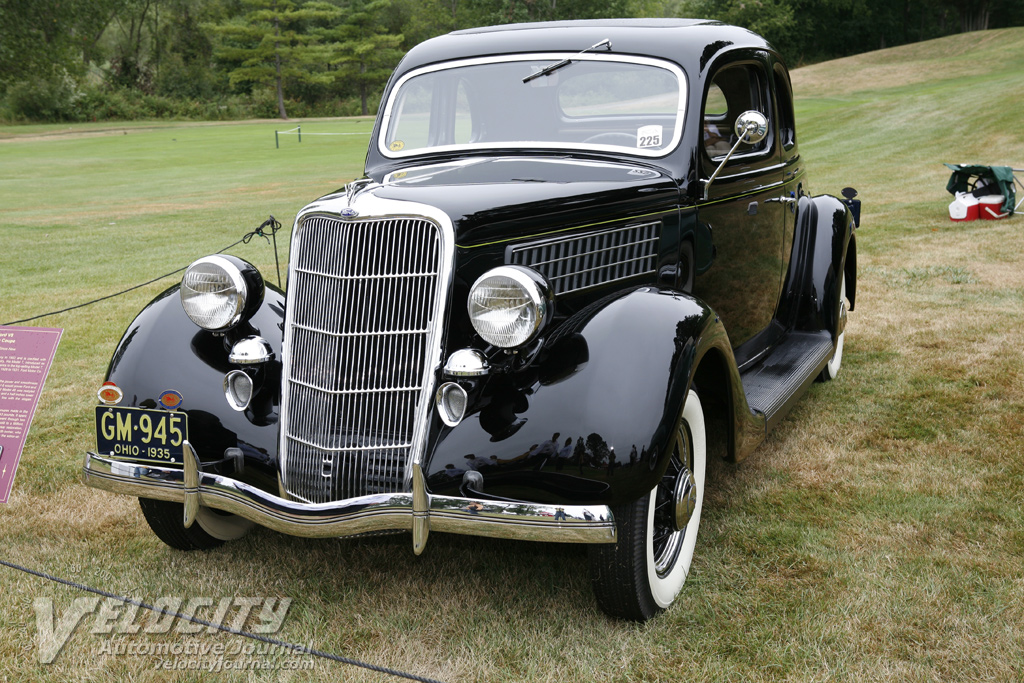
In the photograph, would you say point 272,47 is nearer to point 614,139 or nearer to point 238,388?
point 614,139

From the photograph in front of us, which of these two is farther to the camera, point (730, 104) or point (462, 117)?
point (730, 104)

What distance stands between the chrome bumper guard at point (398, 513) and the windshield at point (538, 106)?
1776mm

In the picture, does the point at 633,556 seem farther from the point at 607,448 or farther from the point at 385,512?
the point at 385,512

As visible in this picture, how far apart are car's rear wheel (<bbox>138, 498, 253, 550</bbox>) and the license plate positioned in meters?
0.35

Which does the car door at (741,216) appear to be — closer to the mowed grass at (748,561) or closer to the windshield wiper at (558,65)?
the windshield wiper at (558,65)

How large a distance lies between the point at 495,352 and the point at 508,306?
179 mm

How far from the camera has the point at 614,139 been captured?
375 centimetres

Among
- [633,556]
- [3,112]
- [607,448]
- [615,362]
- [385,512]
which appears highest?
[615,362]

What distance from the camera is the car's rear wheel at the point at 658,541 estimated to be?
104 inches

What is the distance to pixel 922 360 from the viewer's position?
5625mm

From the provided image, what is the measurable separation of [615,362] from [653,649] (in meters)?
0.94

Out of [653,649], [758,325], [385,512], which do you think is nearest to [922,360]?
[758,325]

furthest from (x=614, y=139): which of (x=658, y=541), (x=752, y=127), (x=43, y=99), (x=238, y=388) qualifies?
(x=43, y=99)

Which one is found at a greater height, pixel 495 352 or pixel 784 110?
pixel 784 110
